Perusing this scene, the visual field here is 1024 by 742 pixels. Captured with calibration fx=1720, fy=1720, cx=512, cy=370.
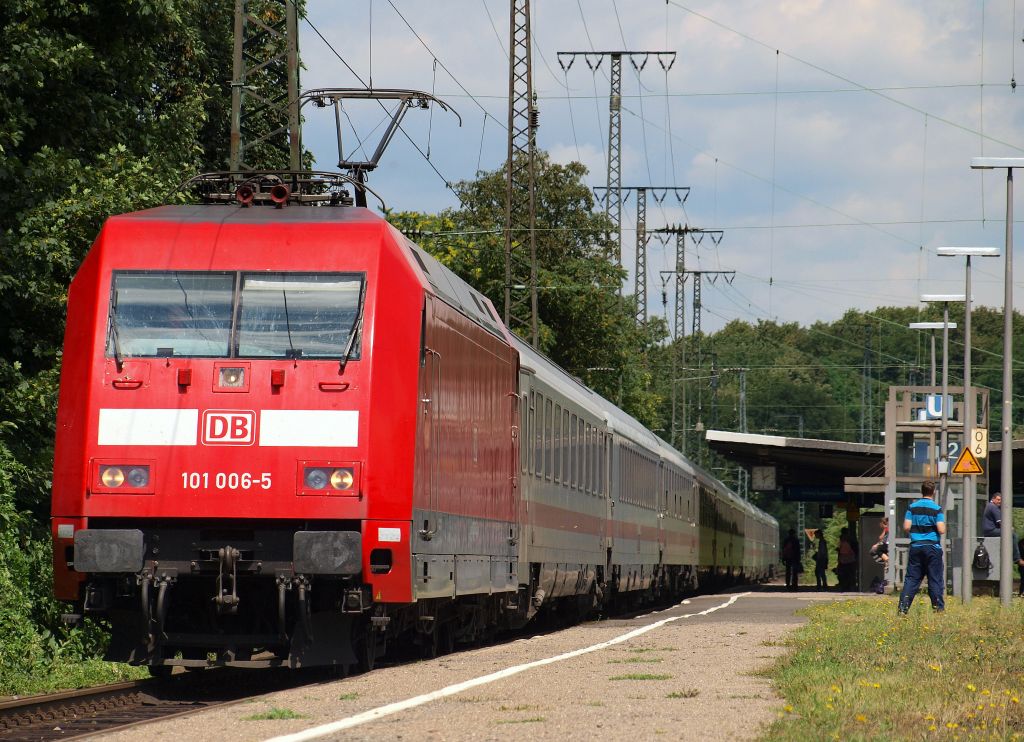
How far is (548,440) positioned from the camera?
65.4 feet

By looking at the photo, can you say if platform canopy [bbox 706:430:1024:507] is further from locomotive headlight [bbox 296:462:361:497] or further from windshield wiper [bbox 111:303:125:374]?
windshield wiper [bbox 111:303:125:374]

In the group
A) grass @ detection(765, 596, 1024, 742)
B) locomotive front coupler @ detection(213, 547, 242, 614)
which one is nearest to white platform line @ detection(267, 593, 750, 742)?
locomotive front coupler @ detection(213, 547, 242, 614)

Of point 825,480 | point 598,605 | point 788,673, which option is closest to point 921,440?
point 598,605

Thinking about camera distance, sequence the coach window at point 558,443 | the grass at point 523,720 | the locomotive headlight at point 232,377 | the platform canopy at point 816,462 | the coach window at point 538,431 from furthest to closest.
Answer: the platform canopy at point 816,462 → the coach window at point 558,443 → the coach window at point 538,431 → the locomotive headlight at point 232,377 → the grass at point 523,720

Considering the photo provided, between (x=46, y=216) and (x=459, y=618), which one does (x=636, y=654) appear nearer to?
(x=459, y=618)

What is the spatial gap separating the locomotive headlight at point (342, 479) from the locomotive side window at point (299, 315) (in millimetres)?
833

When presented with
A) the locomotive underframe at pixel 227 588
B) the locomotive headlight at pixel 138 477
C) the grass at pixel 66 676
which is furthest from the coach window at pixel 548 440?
the locomotive headlight at pixel 138 477

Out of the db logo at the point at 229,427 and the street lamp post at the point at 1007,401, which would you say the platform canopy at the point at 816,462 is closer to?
the street lamp post at the point at 1007,401

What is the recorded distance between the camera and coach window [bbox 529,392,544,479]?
18.8 m

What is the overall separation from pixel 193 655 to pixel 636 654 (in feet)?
12.6

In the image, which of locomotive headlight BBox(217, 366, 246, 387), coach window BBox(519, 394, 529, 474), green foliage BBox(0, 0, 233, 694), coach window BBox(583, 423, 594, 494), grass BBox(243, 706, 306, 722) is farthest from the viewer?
coach window BBox(583, 423, 594, 494)

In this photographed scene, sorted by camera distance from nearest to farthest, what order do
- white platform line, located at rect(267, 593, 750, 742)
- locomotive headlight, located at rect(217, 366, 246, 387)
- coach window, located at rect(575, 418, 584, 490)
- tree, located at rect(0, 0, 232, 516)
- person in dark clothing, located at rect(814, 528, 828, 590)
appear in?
1. white platform line, located at rect(267, 593, 750, 742)
2. locomotive headlight, located at rect(217, 366, 246, 387)
3. tree, located at rect(0, 0, 232, 516)
4. coach window, located at rect(575, 418, 584, 490)
5. person in dark clothing, located at rect(814, 528, 828, 590)

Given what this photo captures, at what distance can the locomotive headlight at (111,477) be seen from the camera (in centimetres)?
1170

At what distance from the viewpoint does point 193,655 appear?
1492 centimetres
